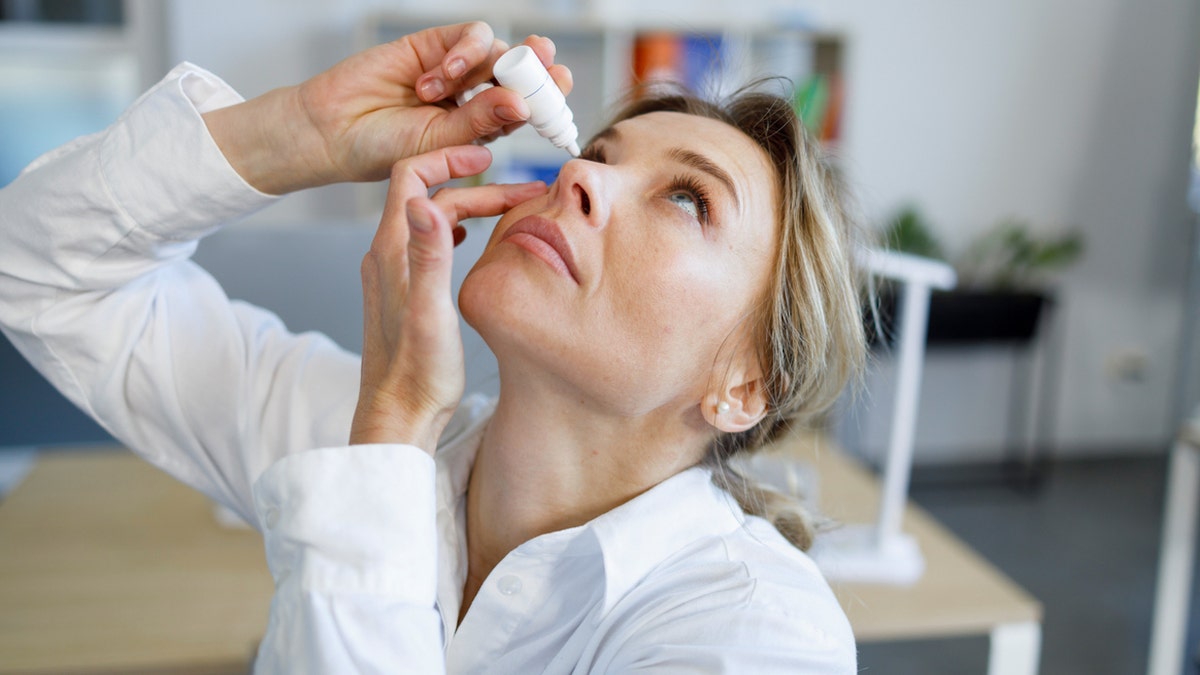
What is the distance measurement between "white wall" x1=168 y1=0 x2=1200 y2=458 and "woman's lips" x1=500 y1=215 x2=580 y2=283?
296cm

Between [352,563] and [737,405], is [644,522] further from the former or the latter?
[352,563]

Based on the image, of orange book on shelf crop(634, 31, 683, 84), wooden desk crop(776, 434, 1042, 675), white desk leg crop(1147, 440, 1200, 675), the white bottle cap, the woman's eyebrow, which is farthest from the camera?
orange book on shelf crop(634, 31, 683, 84)

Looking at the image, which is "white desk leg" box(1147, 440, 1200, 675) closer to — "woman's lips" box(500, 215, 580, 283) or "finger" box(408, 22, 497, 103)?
"woman's lips" box(500, 215, 580, 283)

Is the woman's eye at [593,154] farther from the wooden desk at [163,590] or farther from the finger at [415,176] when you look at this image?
the wooden desk at [163,590]

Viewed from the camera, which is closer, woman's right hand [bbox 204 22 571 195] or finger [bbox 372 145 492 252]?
finger [bbox 372 145 492 252]

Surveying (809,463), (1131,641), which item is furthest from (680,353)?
(1131,641)

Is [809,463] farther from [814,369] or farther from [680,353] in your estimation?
Answer: [680,353]

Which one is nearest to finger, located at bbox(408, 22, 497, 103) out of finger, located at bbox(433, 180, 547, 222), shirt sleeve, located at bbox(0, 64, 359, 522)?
finger, located at bbox(433, 180, 547, 222)

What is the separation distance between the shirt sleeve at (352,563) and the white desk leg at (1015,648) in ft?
3.00

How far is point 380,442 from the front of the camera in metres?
0.82

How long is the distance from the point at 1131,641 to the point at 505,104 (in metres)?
2.73

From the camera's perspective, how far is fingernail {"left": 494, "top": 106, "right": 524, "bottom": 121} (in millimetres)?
882

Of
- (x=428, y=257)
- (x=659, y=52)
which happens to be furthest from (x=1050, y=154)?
(x=428, y=257)

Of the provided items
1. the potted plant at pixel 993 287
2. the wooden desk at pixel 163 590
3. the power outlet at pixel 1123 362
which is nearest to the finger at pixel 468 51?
the wooden desk at pixel 163 590
